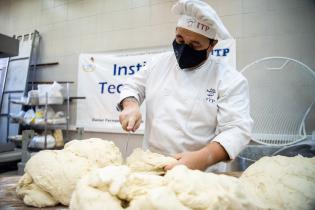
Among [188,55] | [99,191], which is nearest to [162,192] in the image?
[99,191]

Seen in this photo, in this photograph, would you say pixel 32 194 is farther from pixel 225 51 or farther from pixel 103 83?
pixel 103 83

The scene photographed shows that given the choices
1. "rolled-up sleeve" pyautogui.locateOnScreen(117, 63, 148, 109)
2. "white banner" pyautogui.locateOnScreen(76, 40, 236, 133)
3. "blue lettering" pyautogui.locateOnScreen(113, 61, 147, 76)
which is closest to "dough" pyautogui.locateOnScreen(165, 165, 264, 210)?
"rolled-up sleeve" pyautogui.locateOnScreen(117, 63, 148, 109)

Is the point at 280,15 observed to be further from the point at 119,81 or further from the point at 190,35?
the point at 119,81

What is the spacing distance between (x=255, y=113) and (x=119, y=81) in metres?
1.62

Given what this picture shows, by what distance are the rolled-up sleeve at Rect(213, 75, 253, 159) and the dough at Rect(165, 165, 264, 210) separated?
401 mm

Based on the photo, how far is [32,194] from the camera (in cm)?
86

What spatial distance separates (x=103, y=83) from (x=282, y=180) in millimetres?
2639

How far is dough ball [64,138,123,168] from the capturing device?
95 cm

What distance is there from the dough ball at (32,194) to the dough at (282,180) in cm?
69

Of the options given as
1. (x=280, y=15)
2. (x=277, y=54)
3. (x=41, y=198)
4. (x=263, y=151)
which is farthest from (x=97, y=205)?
(x=280, y=15)

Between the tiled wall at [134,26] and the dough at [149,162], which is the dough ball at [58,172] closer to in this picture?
the dough at [149,162]

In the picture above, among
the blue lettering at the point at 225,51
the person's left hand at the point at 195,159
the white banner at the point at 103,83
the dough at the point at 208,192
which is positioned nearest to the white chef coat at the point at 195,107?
the person's left hand at the point at 195,159

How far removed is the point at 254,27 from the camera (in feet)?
7.98

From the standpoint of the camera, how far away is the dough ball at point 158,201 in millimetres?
559
